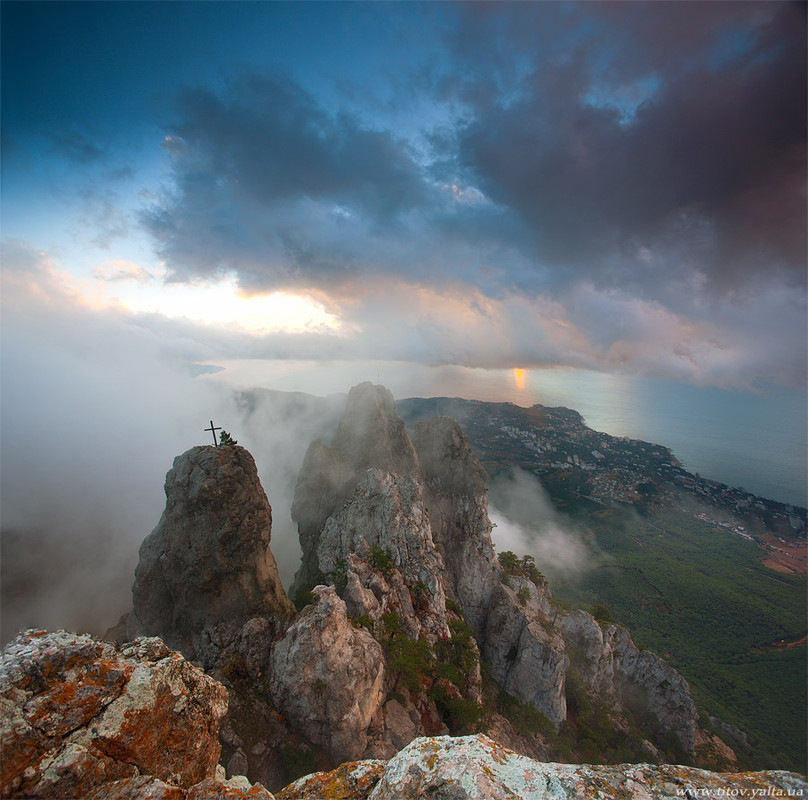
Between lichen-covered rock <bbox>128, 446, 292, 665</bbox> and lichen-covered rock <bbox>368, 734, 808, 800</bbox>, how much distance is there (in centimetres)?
2251

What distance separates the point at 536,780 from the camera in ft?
16.4

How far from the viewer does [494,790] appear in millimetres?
4785

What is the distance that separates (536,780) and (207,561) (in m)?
25.2

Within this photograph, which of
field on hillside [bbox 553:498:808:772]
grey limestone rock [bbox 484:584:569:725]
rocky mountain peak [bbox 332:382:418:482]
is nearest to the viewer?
grey limestone rock [bbox 484:584:569:725]

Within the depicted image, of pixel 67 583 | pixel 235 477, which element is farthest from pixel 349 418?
pixel 67 583

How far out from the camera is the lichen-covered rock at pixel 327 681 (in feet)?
57.6

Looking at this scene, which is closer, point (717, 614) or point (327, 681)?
point (327, 681)

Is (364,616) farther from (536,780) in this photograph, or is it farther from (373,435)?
(373,435)

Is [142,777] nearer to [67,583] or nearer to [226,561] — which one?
[226,561]

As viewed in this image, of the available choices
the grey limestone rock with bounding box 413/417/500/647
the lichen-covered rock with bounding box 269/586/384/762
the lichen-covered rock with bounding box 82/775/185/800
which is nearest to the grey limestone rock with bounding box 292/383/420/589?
the grey limestone rock with bounding box 413/417/500/647

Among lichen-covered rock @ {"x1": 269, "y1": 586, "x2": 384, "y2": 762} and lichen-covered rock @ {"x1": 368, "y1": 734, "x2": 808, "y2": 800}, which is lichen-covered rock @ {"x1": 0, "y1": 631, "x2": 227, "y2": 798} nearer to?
lichen-covered rock @ {"x1": 368, "y1": 734, "x2": 808, "y2": 800}

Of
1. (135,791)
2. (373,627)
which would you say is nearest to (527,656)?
(373,627)

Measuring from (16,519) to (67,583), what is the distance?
1007 inches

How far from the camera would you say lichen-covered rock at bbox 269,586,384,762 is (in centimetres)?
1756
